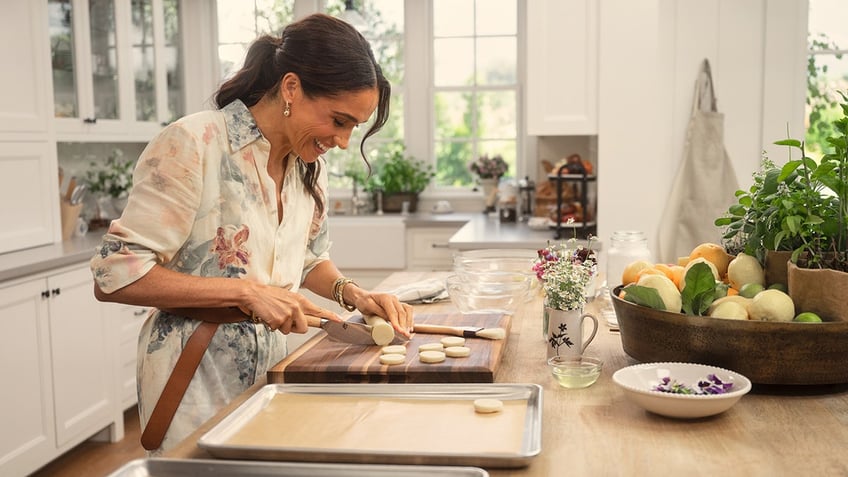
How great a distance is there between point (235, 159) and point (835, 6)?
3805mm

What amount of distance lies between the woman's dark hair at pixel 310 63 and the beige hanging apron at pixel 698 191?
7.47ft

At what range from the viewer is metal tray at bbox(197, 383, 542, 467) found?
1.11m

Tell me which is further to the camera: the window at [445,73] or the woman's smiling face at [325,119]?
the window at [445,73]

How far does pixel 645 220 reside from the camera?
3.73 m

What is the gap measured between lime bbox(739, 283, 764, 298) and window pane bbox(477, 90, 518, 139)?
13.6ft

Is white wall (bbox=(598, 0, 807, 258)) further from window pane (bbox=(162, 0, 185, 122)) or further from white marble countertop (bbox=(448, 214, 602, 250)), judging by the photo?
window pane (bbox=(162, 0, 185, 122))

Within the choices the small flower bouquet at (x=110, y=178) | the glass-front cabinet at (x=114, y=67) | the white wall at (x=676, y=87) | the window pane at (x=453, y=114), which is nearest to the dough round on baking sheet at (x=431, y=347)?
the white wall at (x=676, y=87)

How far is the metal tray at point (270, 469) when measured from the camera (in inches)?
41.6

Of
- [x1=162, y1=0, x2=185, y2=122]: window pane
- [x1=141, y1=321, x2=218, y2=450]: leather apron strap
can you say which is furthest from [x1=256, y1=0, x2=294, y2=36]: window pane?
[x1=141, y1=321, x2=218, y2=450]: leather apron strap

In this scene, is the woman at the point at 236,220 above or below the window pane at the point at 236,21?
below

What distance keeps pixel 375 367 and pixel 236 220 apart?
466 mm

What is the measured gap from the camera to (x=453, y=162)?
18.8ft

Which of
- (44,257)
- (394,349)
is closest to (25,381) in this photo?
(44,257)

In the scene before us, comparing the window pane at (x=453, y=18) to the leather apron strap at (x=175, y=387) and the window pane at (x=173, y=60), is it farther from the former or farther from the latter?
the leather apron strap at (x=175, y=387)
